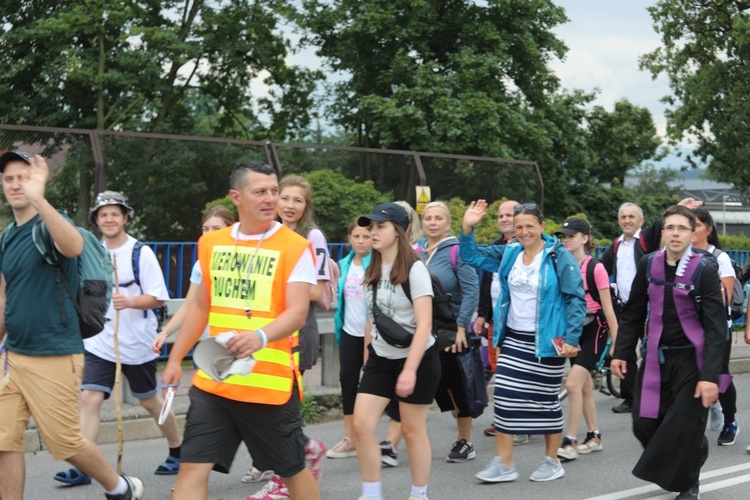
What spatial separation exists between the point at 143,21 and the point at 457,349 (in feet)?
63.0

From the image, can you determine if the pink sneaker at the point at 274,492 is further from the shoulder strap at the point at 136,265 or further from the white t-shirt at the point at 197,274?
the white t-shirt at the point at 197,274

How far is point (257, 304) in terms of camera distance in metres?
4.36

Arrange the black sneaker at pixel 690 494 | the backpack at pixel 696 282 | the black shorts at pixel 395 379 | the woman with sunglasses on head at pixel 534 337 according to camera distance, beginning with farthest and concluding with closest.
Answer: the woman with sunglasses on head at pixel 534 337 → the black sneaker at pixel 690 494 → the backpack at pixel 696 282 → the black shorts at pixel 395 379

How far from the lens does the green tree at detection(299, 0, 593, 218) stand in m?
24.0

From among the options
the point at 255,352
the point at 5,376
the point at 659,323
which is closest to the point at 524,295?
the point at 659,323

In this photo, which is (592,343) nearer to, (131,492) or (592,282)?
(592,282)

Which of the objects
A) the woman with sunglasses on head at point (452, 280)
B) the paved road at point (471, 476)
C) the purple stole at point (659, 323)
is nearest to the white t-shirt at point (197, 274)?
the paved road at point (471, 476)

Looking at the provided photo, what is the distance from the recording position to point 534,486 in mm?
6500

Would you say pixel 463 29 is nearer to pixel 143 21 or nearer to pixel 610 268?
pixel 143 21

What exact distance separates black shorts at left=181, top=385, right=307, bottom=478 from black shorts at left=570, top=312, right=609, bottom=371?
3.65 meters

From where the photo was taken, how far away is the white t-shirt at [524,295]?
657 centimetres

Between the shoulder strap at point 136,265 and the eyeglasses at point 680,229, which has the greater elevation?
the eyeglasses at point 680,229

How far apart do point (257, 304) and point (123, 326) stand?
2189 millimetres

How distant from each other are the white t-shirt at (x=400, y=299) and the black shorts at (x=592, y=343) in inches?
91.3
